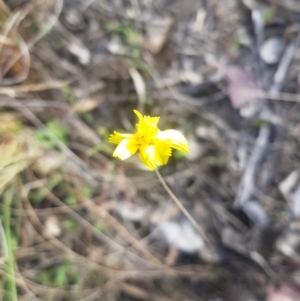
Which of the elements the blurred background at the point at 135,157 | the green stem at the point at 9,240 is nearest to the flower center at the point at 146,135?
the blurred background at the point at 135,157

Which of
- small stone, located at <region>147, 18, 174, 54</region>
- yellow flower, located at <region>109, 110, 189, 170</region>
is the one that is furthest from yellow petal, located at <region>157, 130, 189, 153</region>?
small stone, located at <region>147, 18, 174, 54</region>

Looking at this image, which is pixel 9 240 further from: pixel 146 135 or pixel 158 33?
pixel 158 33

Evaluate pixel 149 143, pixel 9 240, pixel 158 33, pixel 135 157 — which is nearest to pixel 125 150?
pixel 149 143

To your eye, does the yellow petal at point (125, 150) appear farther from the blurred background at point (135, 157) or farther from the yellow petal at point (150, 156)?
the blurred background at point (135, 157)

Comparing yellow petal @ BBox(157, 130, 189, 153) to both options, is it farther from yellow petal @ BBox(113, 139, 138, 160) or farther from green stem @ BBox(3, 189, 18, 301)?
green stem @ BBox(3, 189, 18, 301)

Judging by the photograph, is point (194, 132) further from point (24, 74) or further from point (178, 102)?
point (24, 74)

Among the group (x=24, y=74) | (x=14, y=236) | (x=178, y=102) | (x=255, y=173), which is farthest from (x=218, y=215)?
(x=24, y=74)
